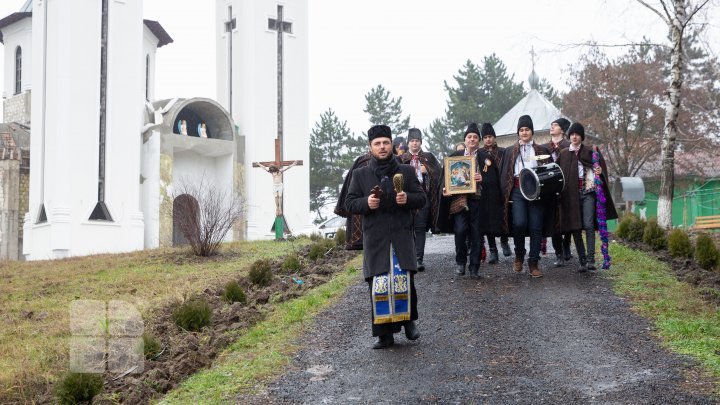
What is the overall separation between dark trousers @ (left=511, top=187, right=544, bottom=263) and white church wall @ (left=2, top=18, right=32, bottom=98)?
111 feet

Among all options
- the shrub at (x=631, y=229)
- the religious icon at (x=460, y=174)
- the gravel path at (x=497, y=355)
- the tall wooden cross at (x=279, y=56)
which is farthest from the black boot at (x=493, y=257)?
the tall wooden cross at (x=279, y=56)

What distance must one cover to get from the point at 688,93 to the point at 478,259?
32.5m

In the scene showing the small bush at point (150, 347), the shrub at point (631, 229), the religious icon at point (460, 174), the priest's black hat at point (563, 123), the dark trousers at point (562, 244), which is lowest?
the small bush at point (150, 347)

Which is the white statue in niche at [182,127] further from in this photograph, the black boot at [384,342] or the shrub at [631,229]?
the black boot at [384,342]

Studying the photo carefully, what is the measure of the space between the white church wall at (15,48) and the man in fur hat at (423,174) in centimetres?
3196

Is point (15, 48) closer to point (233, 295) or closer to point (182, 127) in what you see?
point (182, 127)

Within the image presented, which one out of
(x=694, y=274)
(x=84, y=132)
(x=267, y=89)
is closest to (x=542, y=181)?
(x=694, y=274)

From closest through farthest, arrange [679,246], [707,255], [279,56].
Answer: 1. [707,255]
2. [679,246]
3. [279,56]

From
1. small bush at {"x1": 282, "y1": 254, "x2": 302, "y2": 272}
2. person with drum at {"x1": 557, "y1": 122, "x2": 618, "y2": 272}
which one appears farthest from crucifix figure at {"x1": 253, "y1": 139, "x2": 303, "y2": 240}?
person with drum at {"x1": 557, "y1": 122, "x2": 618, "y2": 272}

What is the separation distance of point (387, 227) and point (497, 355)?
5.30 ft

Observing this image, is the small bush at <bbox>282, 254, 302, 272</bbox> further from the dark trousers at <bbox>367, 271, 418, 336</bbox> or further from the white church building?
the white church building

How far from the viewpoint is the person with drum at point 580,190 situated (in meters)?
12.4

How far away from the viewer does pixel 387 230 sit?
858 cm

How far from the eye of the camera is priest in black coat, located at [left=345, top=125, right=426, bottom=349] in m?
8.48
